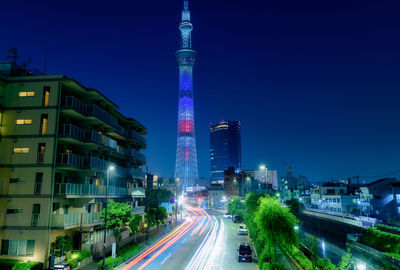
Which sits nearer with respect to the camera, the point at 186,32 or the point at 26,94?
the point at 26,94

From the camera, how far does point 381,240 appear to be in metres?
41.3

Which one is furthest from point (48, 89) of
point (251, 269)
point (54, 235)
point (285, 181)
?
point (285, 181)

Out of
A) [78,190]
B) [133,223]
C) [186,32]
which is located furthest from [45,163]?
[186,32]

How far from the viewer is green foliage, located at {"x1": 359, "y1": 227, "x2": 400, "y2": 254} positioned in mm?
38250

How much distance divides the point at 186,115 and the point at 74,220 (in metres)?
113

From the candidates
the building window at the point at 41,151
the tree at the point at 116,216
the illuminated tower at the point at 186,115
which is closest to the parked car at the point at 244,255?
the tree at the point at 116,216

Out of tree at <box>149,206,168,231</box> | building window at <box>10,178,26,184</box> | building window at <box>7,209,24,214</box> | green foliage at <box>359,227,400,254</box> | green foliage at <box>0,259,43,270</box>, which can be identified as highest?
building window at <box>10,178,26,184</box>

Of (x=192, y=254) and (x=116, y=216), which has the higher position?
(x=116, y=216)

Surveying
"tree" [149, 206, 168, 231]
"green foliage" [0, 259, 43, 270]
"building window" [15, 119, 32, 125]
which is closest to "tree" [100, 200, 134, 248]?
"green foliage" [0, 259, 43, 270]

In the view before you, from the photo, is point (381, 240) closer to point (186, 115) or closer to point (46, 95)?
point (46, 95)

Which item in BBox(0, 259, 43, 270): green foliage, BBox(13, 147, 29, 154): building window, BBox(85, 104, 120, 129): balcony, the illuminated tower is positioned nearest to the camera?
BBox(0, 259, 43, 270): green foliage

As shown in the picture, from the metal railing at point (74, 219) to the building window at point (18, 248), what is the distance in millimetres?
2433

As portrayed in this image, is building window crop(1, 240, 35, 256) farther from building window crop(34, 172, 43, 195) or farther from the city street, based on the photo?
the city street

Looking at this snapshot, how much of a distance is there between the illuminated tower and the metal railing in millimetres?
104590
